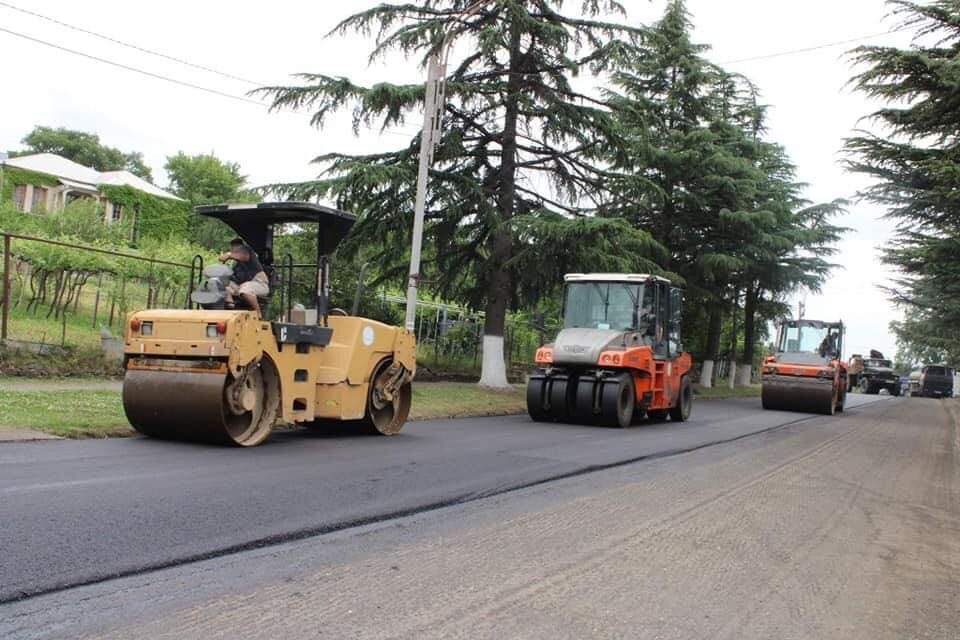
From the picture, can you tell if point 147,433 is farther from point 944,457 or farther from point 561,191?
point 561,191

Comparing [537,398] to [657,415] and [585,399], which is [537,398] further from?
[657,415]

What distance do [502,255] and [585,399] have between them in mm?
5950

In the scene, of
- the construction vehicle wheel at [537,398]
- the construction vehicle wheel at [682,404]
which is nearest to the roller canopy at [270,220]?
the construction vehicle wheel at [537,398]

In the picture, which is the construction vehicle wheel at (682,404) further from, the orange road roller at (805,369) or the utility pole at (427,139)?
the orange road roller at (805,369)

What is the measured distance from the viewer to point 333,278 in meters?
21.2

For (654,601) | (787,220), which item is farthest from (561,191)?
(654,601)

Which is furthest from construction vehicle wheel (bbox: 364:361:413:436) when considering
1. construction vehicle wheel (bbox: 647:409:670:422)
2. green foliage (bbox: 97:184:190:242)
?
green foliage (bbox: 97:184:190:242)

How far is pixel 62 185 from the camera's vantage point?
44.4 metres

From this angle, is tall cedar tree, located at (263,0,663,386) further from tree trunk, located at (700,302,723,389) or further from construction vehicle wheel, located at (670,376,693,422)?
tree trunk, located at (700,302,723,389)

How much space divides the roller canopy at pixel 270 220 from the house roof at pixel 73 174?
39.2m

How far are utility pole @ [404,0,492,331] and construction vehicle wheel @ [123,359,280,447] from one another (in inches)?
252

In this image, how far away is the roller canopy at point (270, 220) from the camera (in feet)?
30.3

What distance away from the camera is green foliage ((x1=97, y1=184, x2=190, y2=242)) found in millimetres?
44438

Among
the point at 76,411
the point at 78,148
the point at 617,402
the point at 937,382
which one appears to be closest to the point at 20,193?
the point at 78,148
